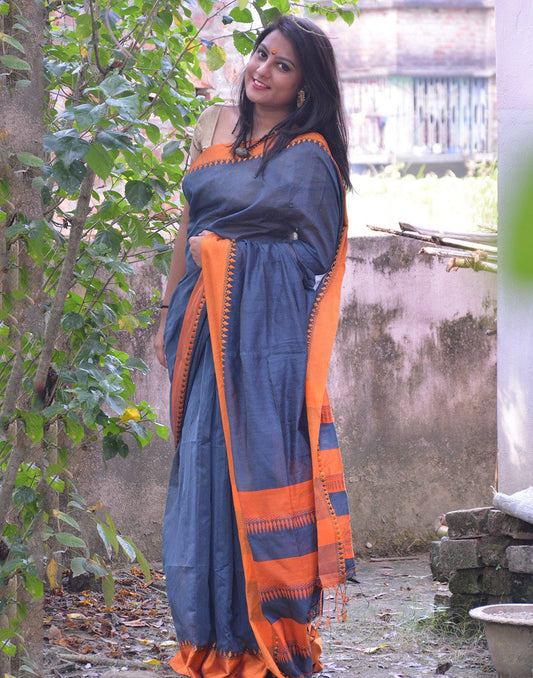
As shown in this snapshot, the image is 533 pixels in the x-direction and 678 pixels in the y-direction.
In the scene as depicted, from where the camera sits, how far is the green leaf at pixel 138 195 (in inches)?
79.4

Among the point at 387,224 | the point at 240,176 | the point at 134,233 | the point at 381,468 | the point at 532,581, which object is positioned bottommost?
the point at 532,581

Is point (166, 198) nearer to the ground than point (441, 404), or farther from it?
farther from it

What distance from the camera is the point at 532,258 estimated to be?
0.29 meters

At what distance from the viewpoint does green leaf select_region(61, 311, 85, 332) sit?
2.00 meters

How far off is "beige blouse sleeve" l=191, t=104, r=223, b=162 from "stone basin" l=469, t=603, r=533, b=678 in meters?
1.58

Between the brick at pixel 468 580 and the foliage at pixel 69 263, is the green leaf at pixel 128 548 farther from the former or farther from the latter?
the brick at pixel 468 580

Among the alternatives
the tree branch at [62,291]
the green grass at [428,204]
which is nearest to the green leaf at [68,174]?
the tree branch at [62,291]

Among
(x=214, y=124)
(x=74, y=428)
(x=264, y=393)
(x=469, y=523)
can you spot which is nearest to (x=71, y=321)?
(x=74, y=428)

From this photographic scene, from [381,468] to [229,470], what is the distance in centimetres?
204

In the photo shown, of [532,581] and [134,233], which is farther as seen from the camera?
[532,581]

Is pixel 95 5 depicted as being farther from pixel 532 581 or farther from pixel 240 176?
pixel 532 581

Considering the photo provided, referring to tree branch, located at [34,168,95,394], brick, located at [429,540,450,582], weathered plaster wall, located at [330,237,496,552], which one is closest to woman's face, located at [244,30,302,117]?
tree branch, located at [34,168,95,394]

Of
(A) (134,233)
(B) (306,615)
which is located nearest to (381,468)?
(B) (306,615)

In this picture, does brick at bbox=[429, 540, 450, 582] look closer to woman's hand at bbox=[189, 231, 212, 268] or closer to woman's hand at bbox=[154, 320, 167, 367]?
woman's hand at bbox=[154, 320, 167, 367]
